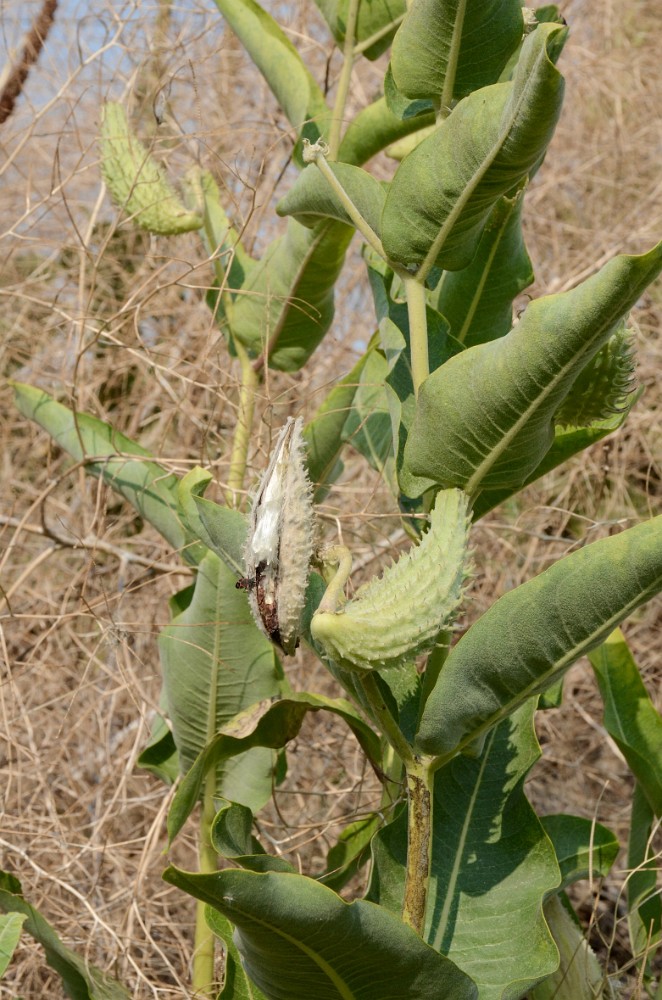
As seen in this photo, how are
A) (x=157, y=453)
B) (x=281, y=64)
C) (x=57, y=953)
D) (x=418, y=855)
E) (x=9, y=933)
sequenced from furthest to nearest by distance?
(x=157, y=453), (x=281, y=64), (x=57, y=953), (x=9, y=933), (x=418, y=855)

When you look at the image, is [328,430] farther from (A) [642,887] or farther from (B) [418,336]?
(A) [642,887]

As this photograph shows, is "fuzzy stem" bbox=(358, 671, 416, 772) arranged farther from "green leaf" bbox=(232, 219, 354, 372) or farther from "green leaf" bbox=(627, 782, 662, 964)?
"green leaf" bbox=(232, 219, 354, 372)

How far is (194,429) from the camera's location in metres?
2.47

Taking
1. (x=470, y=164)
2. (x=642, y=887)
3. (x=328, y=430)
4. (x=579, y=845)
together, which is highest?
(x=470, y=164)

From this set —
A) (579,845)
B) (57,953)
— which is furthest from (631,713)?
(57,953)

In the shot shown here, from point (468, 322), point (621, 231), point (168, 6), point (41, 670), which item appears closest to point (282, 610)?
point (468, 322)

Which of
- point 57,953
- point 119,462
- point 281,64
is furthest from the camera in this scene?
point 119,462

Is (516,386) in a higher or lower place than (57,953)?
higher

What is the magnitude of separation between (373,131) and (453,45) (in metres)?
0.40

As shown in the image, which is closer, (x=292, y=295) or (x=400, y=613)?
(x=400, y=613)

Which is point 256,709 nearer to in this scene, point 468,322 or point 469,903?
point 469,903

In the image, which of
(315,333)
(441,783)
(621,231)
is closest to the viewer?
(441,783)

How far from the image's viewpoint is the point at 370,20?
54.2 inches

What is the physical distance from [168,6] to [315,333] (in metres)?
0.93
